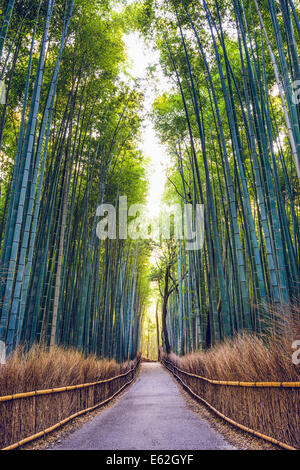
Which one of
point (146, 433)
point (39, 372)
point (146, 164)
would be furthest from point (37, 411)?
point (146, 164)

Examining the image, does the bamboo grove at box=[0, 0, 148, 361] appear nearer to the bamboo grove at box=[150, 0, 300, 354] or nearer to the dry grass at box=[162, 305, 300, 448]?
the bamboo grove at box=[150, 0, 300, 354]

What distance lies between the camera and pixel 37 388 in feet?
8.10

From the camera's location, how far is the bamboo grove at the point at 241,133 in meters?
3.08

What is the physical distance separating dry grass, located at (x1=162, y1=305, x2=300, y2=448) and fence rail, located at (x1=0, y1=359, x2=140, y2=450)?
1484 millimetres

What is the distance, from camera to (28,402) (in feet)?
7.47

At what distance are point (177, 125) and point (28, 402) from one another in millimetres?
5754

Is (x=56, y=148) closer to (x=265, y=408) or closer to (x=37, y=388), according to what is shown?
(x=37, y=388)

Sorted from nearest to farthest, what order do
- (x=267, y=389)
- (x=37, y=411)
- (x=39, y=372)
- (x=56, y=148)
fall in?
1. (x=267, y=389)
2. (x=37, y=411)
3. (x=39, y=372)
4. (x=56, y=148)

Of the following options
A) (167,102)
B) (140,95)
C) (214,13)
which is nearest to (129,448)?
(214,13)

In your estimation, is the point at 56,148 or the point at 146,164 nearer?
the point at 56,148

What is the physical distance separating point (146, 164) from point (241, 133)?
11.4 feet

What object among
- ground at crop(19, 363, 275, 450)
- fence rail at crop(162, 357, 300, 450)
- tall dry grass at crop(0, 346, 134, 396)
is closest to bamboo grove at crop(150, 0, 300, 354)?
fence rail at crop(162, 357, 300, 450)

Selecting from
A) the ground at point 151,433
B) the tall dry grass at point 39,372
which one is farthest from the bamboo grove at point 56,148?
the ground at point 151,433

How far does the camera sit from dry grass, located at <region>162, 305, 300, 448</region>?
5.89 ft
